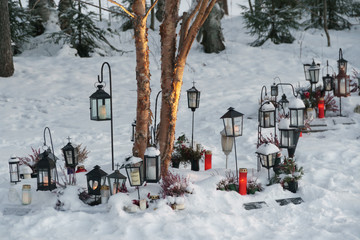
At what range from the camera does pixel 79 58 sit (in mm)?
17719

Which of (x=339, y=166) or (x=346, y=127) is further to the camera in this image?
(x=346, y=127)

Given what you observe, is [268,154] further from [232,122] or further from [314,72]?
[314,72]

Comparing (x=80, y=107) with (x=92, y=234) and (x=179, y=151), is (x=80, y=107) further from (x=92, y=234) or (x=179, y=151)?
(x=92, y=234)

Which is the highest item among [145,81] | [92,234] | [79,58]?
[79,58]

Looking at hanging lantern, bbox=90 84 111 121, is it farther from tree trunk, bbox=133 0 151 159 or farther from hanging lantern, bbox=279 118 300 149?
hanging lantern, bbox=279 118 300 149

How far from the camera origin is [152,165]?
6430 millimetres

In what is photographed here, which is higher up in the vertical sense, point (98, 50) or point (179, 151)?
point (98, 50)

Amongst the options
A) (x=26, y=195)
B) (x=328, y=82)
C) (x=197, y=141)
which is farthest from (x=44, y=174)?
(x=328, y=82)

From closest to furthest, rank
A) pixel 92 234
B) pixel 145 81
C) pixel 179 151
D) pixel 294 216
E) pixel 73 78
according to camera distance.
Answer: pixel 92 234 < pixel 294 216 < pixel 145 81 < pixel 179 151 < pixel 73 78

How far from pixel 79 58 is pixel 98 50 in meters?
1.11

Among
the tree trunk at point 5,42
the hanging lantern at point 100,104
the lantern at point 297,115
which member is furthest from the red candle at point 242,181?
the tree trunk at point 5,42

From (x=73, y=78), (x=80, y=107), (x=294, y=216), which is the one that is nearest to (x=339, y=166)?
(x=294, y=216)

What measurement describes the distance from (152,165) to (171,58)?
78.5 inches

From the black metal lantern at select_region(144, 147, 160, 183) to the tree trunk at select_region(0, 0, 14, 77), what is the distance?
10.5 meters
